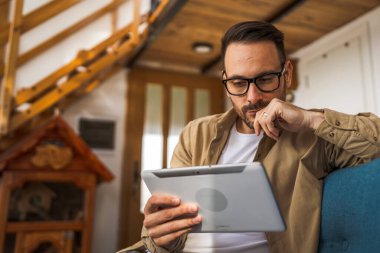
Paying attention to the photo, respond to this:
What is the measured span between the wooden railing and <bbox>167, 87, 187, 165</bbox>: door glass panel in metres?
0.57

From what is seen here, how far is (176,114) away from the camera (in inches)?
115

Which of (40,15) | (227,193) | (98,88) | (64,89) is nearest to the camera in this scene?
(227,193)

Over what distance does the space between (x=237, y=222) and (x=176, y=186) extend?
0.15 m

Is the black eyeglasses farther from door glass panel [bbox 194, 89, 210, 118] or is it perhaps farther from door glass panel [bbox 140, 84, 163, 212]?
door glass panel [bbox 194, 89, 210, 118]

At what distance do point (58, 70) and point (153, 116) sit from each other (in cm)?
95

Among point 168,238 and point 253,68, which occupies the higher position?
point 253,68

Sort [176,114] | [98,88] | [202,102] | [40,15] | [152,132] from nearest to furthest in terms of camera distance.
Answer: [40,15] < [98,88] < [152,132] < [176,114] < [202,102]

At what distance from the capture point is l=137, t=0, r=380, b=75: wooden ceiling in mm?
1925

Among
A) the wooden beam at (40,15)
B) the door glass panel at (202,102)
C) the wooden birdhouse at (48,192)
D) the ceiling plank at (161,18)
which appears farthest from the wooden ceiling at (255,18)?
the wooden birdhouse at (48,192)

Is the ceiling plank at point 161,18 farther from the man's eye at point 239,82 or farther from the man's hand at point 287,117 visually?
the man's hand at point 287,117

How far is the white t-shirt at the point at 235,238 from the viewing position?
90cm

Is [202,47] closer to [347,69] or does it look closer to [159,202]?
[347,69]

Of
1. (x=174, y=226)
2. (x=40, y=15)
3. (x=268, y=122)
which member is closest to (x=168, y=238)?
(x=174, y=226)

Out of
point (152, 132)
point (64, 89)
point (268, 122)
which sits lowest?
point (268, 122)
